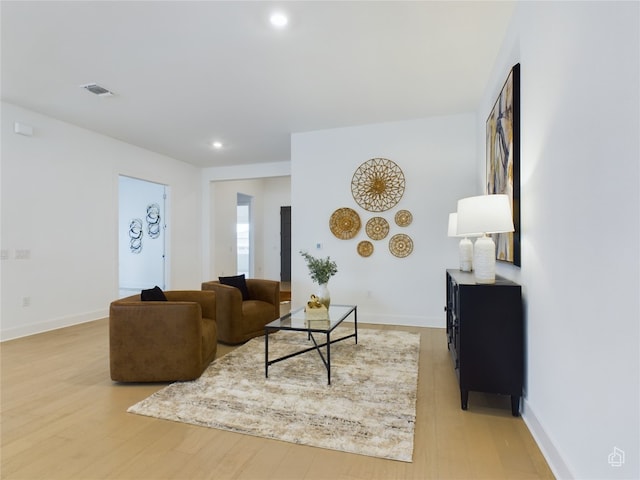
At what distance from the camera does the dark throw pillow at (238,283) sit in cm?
430

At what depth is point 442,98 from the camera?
3.93m

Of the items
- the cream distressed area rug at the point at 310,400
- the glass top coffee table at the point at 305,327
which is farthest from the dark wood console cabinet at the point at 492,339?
the glass top coffee table at the point at 305,327

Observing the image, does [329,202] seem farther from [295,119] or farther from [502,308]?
[502,308]

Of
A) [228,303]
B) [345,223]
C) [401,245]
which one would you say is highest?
[345,223]

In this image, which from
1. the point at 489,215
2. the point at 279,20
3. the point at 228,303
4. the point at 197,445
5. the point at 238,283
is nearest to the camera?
the point at 197,445

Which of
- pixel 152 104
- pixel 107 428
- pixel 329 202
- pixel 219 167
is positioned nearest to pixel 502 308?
pixel 107 428

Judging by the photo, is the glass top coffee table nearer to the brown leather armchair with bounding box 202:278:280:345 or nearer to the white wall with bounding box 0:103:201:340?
the brown leather armchair with bounding box 202:278:280:345

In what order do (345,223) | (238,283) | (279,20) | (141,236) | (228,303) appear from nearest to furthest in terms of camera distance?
(279,20), (228,303), (238,283), (345,223), (141,236)

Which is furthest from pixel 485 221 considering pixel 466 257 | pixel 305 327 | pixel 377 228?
pixel 377 228

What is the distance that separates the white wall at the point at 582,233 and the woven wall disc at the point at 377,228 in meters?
2.57

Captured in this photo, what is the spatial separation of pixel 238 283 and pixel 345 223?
1720mm

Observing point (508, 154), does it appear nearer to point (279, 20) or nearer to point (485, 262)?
point (485, 262)

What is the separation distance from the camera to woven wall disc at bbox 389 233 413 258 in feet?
15.2

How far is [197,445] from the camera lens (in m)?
1.93
